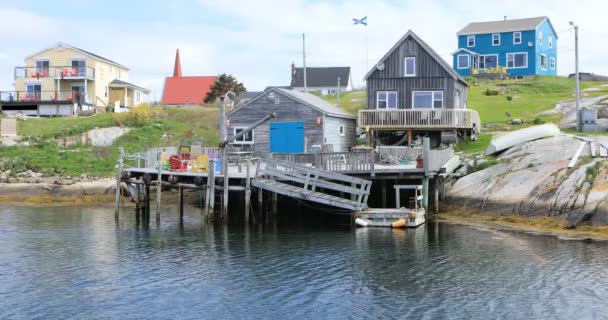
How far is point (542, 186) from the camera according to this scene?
1284 inches

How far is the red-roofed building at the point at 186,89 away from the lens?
94.2 metres

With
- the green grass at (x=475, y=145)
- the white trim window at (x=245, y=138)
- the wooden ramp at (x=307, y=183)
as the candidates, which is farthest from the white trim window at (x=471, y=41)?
the wooden ramp at (x=307, y=183)

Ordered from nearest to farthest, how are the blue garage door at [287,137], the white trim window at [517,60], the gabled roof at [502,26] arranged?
the blue garage door at [287,137], the gabled roof at [502,26], the white trim window at [517,60]

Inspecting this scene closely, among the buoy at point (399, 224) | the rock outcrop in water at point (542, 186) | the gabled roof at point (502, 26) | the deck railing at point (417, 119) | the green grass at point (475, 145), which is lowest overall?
the buoy at point (399, 224)

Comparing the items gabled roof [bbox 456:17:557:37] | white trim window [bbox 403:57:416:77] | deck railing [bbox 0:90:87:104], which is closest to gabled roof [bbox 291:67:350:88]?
gabled roof [bbox 456:17:557:37]

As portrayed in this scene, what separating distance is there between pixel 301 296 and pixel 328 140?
77.4 feet

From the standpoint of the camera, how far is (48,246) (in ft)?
91.5

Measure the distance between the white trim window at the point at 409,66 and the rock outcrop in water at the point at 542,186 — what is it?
9860 millimetres

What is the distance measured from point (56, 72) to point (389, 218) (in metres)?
46.6

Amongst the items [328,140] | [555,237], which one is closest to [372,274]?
[555,237]

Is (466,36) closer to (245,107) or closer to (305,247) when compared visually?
(245,107)

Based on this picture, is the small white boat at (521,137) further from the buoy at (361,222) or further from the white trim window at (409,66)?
the buoy at (361,222)

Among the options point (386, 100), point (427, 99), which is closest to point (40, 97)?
point (386, 100)

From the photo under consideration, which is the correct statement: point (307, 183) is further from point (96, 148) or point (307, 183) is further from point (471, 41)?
point (471, 41)
